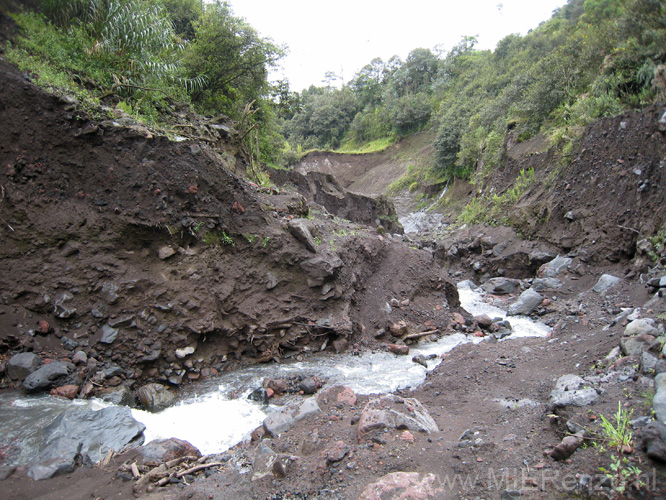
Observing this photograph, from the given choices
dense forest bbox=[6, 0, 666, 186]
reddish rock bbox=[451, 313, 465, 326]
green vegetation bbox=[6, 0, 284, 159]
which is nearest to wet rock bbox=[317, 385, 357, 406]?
reddish rock bbox=[451, 313, 465, 326]

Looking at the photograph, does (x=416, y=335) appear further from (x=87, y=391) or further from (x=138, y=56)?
(x=138, y=56)

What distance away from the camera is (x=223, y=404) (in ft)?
20.4

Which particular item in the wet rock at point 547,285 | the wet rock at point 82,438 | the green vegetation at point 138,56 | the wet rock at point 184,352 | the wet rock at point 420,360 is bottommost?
the wet rock at point 420,360

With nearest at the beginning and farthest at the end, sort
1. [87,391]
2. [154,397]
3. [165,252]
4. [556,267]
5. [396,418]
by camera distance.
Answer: [396,418] → [87,391] → [154,397] → [165,252] → [556,267]

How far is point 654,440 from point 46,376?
23.4 ft

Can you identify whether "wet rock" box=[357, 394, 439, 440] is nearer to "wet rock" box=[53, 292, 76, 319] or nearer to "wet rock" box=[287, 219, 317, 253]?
"wet rock" box=[287, 219, 317, 253]

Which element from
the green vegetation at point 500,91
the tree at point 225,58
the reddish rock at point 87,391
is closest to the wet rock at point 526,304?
the green vegetation at point 500,91

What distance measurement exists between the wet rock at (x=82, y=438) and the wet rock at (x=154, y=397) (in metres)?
0.69

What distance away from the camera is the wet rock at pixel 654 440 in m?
2.57

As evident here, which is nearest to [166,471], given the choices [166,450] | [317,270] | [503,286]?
[166,450]

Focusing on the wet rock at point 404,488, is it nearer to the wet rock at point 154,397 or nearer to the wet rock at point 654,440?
the wet rock at point 654,440

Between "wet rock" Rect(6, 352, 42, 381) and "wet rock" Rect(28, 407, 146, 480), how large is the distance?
1.32 metres

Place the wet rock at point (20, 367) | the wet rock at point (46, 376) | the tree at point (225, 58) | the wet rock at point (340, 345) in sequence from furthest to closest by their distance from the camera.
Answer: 1. the tree at point (225, 58)
2. the wet rock at point (340, 345)
3. the wet rock at point (20, 367)
4. the wet rock at point (46, 376)

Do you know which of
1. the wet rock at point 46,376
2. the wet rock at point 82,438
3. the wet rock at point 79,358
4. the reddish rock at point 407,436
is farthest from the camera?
the wet rock at point 79,358
